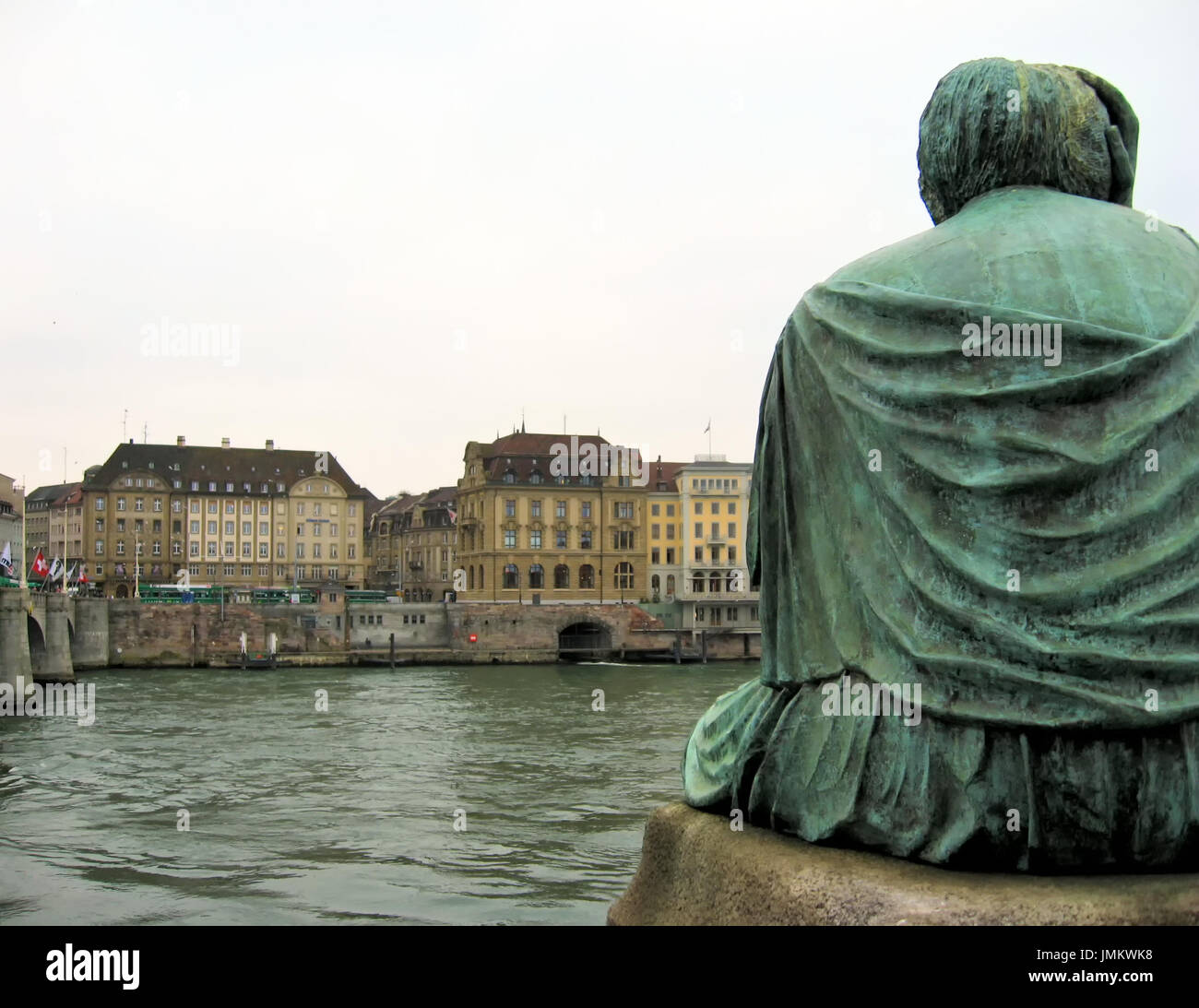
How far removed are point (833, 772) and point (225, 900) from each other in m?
8.75

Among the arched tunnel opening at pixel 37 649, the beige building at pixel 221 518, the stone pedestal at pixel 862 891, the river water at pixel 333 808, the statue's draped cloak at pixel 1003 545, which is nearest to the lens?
the stone pedestal at pixel 862 891

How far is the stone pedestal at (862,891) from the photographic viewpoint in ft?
A: 11.5

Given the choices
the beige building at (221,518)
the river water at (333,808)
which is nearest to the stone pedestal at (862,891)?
the river water at (333,808)

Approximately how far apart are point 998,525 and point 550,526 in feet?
280

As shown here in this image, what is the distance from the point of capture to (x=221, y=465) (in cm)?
10456

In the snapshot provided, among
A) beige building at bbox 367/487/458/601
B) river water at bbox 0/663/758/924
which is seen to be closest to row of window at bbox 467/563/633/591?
beige building at bbox 367/487/458/601

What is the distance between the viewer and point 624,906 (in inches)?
187

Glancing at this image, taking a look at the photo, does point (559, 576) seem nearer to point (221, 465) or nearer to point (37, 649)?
point (221, 465)

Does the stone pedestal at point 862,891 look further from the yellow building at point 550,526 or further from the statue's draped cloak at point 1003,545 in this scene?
the yellow building at point 550,526

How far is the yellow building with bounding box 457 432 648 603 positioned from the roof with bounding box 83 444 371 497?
64.4ft

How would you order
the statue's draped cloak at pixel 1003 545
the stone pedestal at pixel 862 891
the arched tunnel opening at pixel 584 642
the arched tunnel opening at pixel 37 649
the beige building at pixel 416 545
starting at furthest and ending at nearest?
1. the beige building at pixel 416 545
2. the arched tunnel opening at pixel 584 642
3. the arched tunnel opening at pixel 37 649
4. the statue's draped cloak at pixel 1003 545
5. the stone pedestal at pixel 862 891

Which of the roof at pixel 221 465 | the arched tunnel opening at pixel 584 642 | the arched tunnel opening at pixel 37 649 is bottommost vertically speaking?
the arched tunnel opening at pixel 584 642
